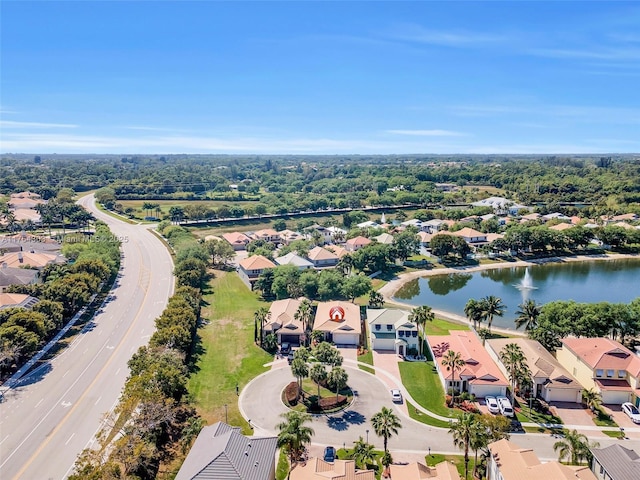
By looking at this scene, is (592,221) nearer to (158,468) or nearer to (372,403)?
(372,403)

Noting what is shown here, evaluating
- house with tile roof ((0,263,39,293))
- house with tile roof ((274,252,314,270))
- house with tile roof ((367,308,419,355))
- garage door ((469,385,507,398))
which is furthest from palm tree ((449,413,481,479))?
house with tile roof ((0,263,39,293))

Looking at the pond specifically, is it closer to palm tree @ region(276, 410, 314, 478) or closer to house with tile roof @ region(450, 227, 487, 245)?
house with tile roof @ region(450, 227, 487, 245)

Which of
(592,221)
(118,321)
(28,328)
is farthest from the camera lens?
(592,221)

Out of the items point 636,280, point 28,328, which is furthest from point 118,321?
point 636,280

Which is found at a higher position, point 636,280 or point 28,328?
point 28,328

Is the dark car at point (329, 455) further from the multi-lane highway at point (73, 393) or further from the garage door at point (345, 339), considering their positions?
the garage door at point (345, 339)

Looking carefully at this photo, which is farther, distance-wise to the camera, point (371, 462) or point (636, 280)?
point (636, 280)
